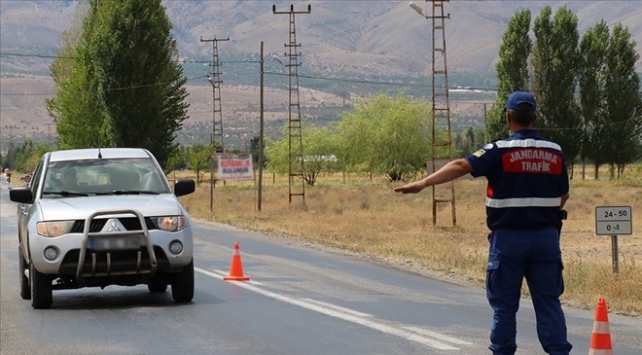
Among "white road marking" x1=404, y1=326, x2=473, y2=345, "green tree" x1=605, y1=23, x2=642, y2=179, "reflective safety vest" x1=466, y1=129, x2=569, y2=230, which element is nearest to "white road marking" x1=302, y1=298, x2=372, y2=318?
"white road marking" x1=404, y1=326, x2=473, y2=345

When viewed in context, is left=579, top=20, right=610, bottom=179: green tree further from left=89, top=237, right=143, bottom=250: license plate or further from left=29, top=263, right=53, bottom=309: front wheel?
left=89, top=237, right=143, bottom=250: license plate

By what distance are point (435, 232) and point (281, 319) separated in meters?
28.7

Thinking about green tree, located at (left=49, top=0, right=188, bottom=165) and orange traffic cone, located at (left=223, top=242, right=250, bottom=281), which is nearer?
orange traffic cone, located at (left=223, top=242, right=250, bottom=281)

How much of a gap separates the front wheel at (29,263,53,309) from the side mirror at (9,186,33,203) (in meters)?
0.97

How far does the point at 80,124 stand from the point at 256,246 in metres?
57.3

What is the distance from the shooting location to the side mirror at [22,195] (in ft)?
52.1

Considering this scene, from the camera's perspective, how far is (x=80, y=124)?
85188mm

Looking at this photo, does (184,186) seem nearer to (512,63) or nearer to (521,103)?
(521,103)

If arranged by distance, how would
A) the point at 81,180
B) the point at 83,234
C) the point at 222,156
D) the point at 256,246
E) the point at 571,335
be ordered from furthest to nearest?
the point at 222,156
the point at 256,246
the point at 81,180
the point at 83,234
the point at 571,335

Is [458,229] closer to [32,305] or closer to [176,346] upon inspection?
[32,305]

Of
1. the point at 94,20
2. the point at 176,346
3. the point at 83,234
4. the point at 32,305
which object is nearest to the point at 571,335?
the point at 176,346

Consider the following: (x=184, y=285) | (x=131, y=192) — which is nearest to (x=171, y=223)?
(x=184, y=285)

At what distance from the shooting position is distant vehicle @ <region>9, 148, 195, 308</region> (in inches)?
587

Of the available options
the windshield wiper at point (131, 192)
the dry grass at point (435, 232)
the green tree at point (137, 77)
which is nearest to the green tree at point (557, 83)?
the dry grass at point (435, 232)
